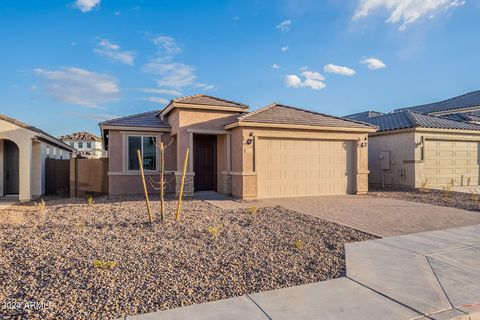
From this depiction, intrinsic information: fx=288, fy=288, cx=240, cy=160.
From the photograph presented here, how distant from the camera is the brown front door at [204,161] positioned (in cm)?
1413

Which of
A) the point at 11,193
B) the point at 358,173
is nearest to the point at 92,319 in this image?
the point at 358,173

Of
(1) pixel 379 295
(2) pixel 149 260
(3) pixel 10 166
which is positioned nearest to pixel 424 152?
(1) pixel 379 295

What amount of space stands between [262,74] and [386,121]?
8367mm

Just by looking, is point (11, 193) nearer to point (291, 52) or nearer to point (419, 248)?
point (291, 52)

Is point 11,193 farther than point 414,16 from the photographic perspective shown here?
Yes

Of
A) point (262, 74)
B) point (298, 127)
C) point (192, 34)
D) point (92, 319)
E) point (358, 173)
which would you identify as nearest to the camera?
point (92, 319)

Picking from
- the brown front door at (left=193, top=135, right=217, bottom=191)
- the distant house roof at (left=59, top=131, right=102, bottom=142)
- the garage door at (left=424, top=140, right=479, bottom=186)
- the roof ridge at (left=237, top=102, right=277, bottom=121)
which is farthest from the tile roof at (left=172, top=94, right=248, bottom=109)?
the distant house roof at (left=59, top=131, right=102, bottom=142)

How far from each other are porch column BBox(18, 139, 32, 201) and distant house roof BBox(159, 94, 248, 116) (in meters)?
6.13

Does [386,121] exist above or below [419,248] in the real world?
above

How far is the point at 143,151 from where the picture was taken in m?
13.9

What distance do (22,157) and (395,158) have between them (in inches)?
724

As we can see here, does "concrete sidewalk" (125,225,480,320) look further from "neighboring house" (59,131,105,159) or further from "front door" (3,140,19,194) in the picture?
"neighboring house" (59,131,105,159)

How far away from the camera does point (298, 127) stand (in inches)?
490

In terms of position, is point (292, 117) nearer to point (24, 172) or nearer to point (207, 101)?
point (207, 101)
